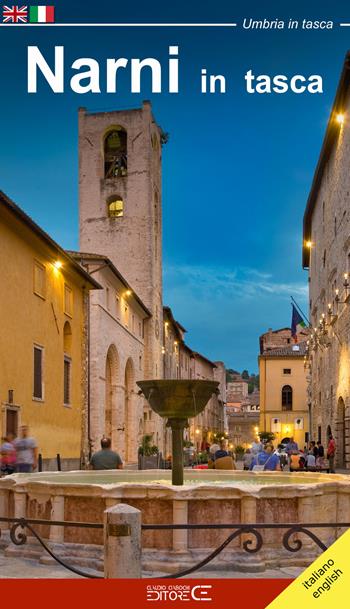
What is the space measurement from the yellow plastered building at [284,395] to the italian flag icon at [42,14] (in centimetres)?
5993

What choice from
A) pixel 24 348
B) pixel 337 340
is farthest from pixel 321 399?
pixel 24 348

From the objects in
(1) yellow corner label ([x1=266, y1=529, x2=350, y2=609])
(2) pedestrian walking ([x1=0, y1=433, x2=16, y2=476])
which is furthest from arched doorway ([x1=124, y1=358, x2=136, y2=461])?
(1) yellow corner label ([x1=266, y1=529, x2=350, y2=609])

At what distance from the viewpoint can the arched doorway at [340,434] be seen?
2876 cm

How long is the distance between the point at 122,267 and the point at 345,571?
43.0m

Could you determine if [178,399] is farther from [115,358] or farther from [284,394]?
[284,394]

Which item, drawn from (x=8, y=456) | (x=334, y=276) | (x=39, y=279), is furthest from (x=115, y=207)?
(x=8, y=456)

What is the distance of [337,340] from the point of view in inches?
1170

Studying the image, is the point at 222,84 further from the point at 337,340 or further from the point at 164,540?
the point at 337,340

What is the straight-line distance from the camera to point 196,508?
7.81 meters

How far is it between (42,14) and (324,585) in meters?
7.51

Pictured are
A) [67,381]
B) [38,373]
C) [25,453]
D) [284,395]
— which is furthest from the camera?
[284,395]

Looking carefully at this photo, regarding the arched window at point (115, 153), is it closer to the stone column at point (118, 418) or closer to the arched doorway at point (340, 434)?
the stone column at point (118, 418)

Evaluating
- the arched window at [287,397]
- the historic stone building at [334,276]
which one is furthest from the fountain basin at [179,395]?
the arched window at [287,397]

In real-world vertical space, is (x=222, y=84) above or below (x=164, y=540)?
above
